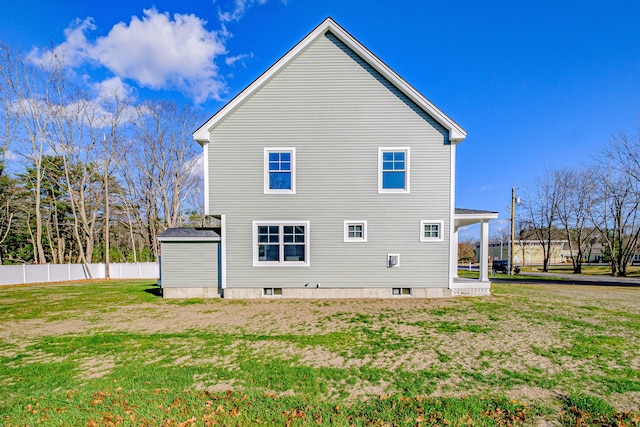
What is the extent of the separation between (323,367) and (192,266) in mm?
8026

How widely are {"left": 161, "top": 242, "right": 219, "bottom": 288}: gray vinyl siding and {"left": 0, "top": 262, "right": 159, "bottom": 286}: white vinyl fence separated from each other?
1528 cm

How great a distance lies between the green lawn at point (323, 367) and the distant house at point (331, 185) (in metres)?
2.05

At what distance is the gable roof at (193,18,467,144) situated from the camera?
10.4 metres

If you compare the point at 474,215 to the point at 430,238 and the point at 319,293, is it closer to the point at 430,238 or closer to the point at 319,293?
the point at 430,238

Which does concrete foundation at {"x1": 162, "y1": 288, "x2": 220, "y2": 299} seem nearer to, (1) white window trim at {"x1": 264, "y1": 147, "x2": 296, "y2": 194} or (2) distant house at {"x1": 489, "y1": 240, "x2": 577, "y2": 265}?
(1) white window trim at {"x1": 264, "y1": 147, "x2": 296, "y2": 194}

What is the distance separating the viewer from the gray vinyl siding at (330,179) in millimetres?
10586

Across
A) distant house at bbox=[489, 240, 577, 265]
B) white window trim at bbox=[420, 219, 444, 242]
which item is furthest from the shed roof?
distant house at bbox=[489, 240, 577, 265]

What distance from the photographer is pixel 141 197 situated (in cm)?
2898

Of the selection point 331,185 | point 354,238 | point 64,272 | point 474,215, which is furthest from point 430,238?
point 64,272

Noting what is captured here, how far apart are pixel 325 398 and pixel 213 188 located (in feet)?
28.8

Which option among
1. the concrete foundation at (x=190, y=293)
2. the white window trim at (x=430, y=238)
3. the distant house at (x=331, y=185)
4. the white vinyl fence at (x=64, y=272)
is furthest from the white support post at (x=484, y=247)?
the white vinyl fence at (x=64, y=272)

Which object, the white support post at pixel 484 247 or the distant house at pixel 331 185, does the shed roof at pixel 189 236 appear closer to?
the distant house at pixel 331 185

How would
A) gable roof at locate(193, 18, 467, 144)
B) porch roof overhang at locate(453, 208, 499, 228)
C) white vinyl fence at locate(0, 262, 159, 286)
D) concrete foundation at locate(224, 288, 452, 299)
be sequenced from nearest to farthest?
gable roof at locate(193, 18, 467, 144), concrete foundation at locate(224, 288, 452, 299), porch roof overhang at locate(453, 208, 499, 228), white vinyl fence at locate(0, 262, 159, 286)

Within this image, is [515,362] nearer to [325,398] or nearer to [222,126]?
[325,398]
